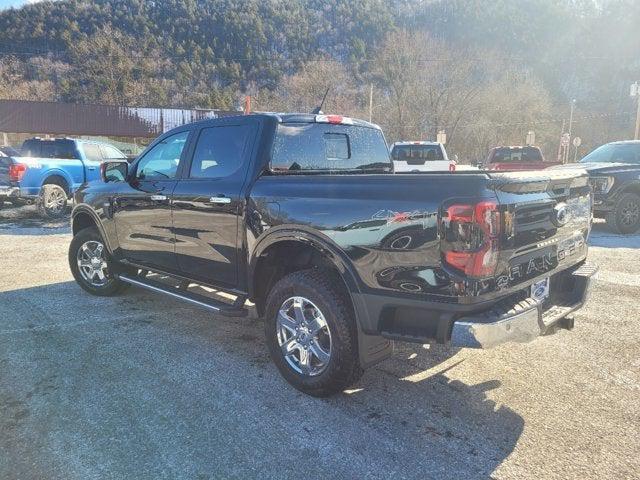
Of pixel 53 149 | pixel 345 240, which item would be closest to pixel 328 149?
pixel 345 240

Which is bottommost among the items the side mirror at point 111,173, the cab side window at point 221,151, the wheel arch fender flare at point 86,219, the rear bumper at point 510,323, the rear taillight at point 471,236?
the rear bumper at point 510,323

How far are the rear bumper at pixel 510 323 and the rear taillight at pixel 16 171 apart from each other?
38.6 feet

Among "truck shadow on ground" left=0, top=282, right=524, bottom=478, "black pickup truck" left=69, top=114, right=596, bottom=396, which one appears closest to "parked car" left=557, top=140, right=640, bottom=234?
"black pickup truck" left=69, top=114, right=596, bottom=396

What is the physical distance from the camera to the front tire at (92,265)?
5578 mm

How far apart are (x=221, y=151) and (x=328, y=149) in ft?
2.91

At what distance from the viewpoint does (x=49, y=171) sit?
11914mm

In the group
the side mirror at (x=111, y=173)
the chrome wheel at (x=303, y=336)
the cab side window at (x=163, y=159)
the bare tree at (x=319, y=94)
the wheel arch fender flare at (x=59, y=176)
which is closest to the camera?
the chrome wheel at (x=303, y=336)

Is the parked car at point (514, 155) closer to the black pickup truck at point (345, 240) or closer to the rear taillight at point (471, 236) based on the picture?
the black pickup truck at point (345, 240)

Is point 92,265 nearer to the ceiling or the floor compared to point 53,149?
nearer to the floor

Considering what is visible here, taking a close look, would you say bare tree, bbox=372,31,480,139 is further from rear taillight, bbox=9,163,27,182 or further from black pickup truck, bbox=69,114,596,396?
black pickup truck, bbox=69,114,596,396

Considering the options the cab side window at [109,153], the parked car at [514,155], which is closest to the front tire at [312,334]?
the cab side window at [109,153]

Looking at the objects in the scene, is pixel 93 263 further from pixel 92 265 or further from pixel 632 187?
pixel 632 187

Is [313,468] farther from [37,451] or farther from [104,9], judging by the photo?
[104,9]

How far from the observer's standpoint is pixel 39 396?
330cm
